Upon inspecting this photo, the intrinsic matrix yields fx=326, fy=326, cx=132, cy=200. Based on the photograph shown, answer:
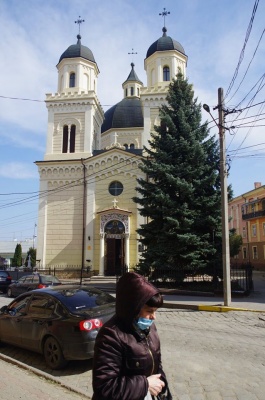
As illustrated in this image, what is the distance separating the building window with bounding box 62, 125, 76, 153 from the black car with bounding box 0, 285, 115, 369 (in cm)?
2348

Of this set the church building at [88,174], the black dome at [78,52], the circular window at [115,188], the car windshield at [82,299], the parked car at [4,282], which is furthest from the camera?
the black dome at [78,52]

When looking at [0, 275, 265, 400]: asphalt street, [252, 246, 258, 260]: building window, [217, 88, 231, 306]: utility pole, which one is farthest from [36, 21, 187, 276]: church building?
[252, 246, 258, 260]: building window

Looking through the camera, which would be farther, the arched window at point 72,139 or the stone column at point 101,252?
the arched window at point 72,139

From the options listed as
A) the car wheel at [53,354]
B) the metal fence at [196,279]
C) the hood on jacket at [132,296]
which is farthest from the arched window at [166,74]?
the hood on jacket at [132,296]

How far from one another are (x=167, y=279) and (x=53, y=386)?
1302cm

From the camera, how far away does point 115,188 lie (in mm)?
28047

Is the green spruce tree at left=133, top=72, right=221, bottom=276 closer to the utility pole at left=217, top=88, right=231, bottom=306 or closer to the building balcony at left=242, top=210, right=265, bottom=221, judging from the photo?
the utility pole at left=217, top=88, right=231, bottom=306

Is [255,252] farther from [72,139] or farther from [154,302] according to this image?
[154,302]

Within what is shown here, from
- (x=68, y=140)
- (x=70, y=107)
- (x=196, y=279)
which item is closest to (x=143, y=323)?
(x=196, y=279)

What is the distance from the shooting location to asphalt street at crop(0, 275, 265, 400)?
4.66m

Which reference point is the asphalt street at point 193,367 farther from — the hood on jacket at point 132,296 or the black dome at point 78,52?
the black dome at point 78,52

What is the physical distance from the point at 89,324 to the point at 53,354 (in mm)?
935

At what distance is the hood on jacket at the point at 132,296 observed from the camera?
220 centimetres

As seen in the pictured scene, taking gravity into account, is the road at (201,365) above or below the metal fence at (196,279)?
below
